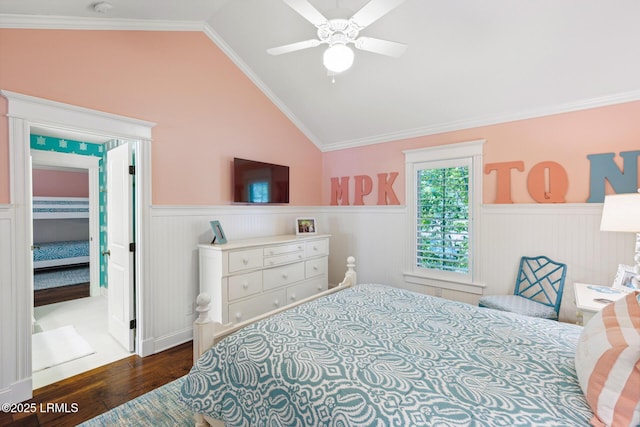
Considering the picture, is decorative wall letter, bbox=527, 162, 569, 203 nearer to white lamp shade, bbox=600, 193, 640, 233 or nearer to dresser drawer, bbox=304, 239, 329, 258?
white lamp shade, bbox=600, 193, 640, 233

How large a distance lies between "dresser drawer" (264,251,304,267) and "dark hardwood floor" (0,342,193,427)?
1.13m

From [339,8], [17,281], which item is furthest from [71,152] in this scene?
[339,8]

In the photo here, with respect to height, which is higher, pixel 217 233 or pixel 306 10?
pixel 306 10

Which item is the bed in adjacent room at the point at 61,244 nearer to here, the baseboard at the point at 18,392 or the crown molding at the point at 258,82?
the baseboard at the point at 18,392

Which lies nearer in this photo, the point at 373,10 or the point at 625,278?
the point at 373,10

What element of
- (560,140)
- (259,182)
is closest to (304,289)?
(259,182)

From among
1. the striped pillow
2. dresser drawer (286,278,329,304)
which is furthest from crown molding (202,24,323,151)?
the striped pillow

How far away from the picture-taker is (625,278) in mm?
2303

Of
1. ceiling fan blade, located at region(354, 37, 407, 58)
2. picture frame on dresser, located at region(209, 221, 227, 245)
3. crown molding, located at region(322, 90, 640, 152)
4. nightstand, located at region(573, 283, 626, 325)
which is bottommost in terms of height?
nightstand, located at region(573, 283, 626, 325)

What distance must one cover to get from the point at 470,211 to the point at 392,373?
2.64 metres

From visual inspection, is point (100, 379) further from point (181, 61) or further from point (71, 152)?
point (71, 152)

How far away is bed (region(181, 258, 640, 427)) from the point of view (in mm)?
994

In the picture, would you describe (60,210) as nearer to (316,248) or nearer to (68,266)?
(68,266)

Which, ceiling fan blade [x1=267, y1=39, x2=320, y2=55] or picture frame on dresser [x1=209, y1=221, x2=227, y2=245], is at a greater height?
ceiling fan blade [x1=267, y1=39, x2=320, y2=55]
